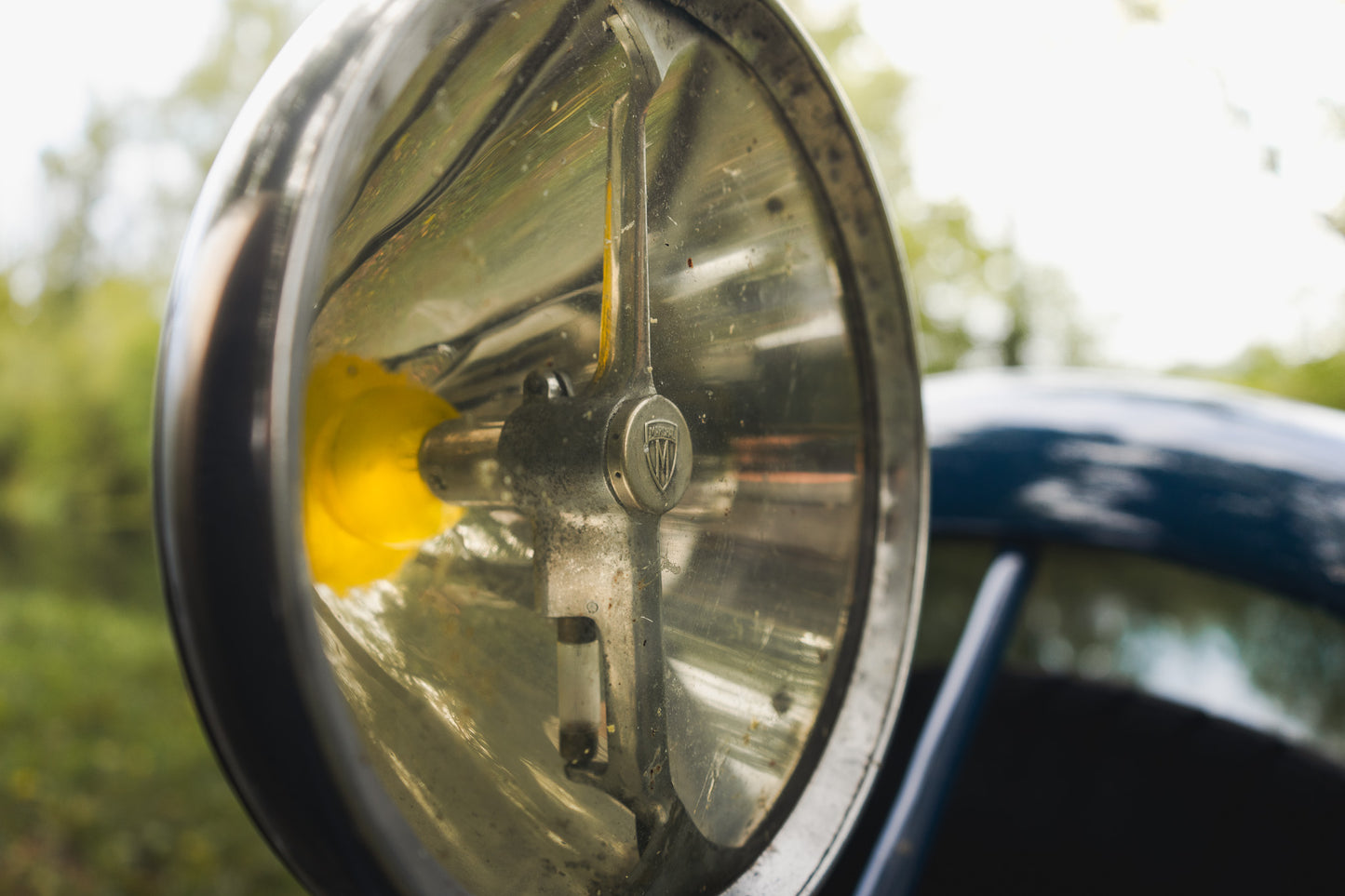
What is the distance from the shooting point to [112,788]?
2164 mm

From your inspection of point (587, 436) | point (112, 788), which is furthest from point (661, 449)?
point (112, 788)

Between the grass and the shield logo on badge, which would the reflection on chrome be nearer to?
the shield logo on badge

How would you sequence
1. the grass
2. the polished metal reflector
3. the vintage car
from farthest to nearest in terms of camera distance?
the grass < the polished metal reflector < the vintage car

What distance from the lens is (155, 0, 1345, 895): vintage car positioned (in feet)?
0.92

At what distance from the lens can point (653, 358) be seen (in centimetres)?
46

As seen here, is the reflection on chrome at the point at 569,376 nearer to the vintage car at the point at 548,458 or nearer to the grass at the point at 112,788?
the vintage car at the point at 548,458

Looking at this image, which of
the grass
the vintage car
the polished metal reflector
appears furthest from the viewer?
the grass

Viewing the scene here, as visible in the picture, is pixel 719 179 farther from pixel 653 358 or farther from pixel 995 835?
pixel 995 835

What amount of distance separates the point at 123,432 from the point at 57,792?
11.0m

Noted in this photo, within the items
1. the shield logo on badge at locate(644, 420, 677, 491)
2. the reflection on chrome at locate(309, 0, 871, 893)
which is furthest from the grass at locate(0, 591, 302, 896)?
the shield logo on badge at locate(644, 420, 677, 491)

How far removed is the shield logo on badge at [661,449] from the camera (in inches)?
15.9

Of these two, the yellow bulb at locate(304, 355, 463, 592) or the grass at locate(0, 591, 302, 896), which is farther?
the grass at locate(0, 591, 302, 896)

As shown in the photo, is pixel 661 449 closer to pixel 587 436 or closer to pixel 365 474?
pixel 587 436

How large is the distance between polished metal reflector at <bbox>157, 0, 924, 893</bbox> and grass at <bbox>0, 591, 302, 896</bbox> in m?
1.52
